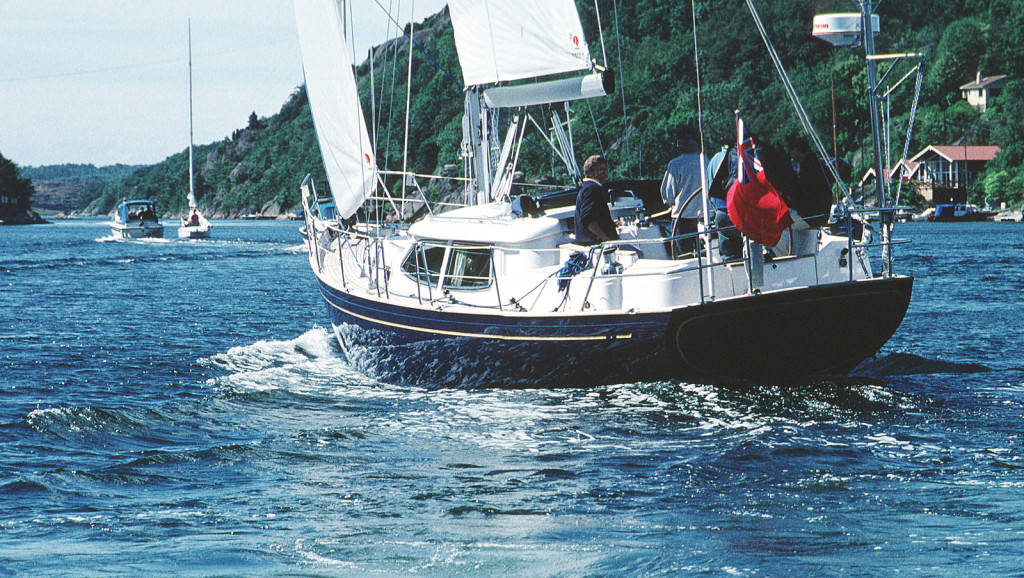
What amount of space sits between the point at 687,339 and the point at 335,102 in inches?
314

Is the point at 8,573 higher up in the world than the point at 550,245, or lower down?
lower down

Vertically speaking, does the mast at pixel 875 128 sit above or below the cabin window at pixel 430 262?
above

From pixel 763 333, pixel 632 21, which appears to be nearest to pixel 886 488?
pixel 763 333

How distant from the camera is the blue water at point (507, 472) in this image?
21.9 feet

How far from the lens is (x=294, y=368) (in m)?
15.7

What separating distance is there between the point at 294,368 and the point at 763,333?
7854 mm

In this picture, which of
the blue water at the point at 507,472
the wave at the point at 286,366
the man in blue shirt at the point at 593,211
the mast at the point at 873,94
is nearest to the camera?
the blue water at the point at 507,472

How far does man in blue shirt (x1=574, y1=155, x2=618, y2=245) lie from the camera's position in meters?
11.6

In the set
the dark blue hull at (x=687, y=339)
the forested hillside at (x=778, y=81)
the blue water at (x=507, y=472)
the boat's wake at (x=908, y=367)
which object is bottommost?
the boat's wake at (x=908, y=367)

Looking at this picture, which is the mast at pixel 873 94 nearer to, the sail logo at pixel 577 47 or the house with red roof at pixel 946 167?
the sail logo at pixel 577 47

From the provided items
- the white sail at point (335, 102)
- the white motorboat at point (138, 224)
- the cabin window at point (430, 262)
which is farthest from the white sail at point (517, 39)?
the white motorboat at point (138, 224)

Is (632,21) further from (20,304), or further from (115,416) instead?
(115,416)

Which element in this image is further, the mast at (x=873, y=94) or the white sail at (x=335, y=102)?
the white sail at (x=335, y=102)

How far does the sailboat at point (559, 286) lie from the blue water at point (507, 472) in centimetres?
45
